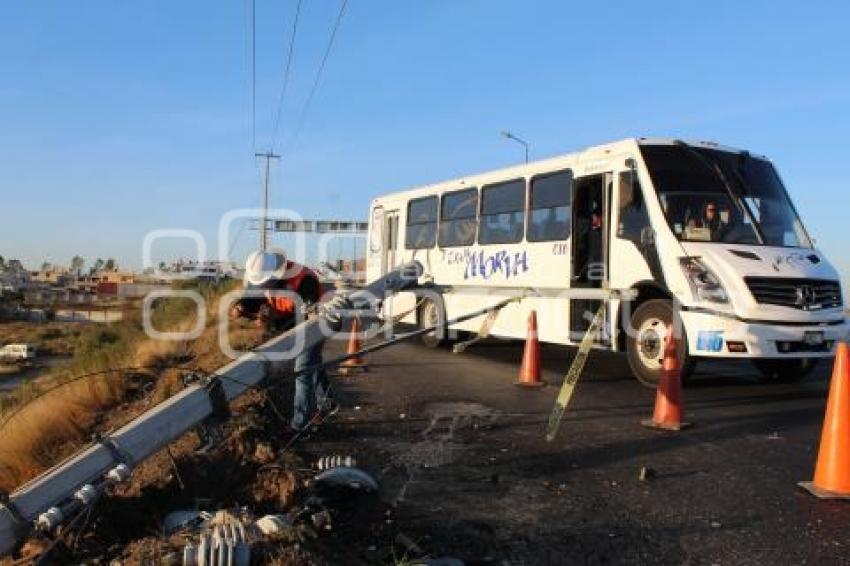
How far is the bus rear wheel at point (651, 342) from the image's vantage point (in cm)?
984

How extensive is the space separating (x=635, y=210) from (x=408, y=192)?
741 cm

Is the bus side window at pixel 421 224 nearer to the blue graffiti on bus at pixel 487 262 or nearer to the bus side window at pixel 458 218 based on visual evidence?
the bus side window at pixel 458 218

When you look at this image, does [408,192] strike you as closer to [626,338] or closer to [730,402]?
[626,338]

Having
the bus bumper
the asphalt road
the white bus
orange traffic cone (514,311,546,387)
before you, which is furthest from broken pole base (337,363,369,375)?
the bus bumper

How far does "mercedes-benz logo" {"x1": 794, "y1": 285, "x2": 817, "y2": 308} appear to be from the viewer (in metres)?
9.52

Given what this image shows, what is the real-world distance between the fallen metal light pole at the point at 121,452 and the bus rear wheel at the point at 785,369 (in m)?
7.81

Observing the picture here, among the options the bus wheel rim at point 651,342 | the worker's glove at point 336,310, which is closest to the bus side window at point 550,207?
the bus wheel rim at point 651,342

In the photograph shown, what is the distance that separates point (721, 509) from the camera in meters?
5.26

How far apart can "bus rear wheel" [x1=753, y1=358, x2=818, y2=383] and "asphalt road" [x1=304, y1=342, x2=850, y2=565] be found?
0.92 feet

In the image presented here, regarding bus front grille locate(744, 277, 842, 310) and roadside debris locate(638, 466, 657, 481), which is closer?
roadside debris locate(638, 466, 657, 481)

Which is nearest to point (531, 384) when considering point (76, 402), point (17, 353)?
point (76, 402)

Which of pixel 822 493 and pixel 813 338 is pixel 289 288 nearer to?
pixel 822 493

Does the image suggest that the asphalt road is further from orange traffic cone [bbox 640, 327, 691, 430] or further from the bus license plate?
the bus license plate

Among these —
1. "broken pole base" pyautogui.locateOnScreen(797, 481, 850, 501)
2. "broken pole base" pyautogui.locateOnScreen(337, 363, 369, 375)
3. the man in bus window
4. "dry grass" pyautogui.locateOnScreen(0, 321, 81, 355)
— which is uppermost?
the man in bus window
